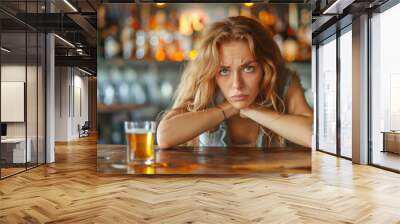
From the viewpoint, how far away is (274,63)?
5352 mm

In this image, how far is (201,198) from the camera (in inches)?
172

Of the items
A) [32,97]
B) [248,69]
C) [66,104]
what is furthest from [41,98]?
[66,104]

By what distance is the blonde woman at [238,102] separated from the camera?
5.24 meters

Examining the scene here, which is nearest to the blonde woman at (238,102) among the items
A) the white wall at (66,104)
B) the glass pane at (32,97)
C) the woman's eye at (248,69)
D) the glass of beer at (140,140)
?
the woman's eye at (248,69)

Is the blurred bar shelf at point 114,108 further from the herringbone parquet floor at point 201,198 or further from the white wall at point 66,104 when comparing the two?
the white wall at point 66,104

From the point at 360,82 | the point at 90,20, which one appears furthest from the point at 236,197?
the point at 90,20

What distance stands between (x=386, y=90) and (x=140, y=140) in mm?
6110

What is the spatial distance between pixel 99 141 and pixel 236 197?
2.08 meters

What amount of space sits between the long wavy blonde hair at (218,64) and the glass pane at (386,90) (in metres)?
2.25

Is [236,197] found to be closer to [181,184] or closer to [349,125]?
[181,184]

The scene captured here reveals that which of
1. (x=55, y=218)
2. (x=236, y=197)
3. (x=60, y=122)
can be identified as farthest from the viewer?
(x=60, y=122)

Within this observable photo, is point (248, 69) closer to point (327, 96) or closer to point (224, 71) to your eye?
point (224, 71)

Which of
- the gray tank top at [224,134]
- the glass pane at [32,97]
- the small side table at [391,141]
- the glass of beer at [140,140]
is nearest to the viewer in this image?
the glass of beer at [140,140]

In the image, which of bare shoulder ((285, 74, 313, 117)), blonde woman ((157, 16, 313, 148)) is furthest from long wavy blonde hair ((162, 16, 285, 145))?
bare shoulder ((285, 74, 313, 117))
